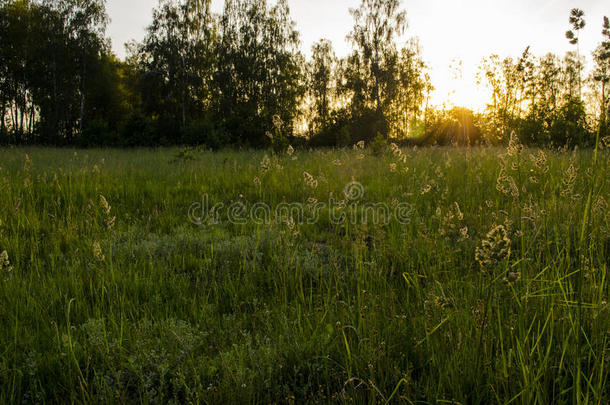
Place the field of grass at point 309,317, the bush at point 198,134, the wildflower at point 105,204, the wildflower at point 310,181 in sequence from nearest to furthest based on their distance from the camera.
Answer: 1. the field of grass at point 309,317
2. the wildflower at point 105,204
3. the wildflower at point 310,181
4. the bush at point 198,134

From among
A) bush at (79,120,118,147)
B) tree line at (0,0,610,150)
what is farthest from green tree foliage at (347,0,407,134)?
bush at (79,120,118,147)

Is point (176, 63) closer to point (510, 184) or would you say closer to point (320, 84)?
point (320, 84)

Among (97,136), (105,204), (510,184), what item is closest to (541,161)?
(510,184)

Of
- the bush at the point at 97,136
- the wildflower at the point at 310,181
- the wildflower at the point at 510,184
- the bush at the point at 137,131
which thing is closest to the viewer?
the wildflower at the point at 510,184

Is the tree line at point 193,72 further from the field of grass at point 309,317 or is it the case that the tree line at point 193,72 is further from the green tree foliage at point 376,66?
the field of grass at point 309,317

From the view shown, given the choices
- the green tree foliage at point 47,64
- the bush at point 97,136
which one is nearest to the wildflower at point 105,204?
the bush at point 97,136

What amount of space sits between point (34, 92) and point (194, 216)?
110ft

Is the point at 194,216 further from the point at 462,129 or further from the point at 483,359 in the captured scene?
the point at 462,129

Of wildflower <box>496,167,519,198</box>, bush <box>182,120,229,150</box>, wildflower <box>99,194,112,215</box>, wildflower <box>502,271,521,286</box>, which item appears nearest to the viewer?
wildflower <box>502,271,521,286</box>

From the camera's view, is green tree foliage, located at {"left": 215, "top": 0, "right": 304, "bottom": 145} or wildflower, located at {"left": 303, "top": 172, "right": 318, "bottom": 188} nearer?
wildflower, located at {"left": 303, "top": 172, "right": 318, "bottom": 188}

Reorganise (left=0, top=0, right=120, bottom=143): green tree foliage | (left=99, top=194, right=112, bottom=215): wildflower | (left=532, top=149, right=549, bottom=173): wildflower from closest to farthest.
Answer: (left=99, top=194, right=112, bottom=215): wildflower → (left=532, top=149, right=549, bottom=173): wildflower → (left=0, top=0, right=120, bottom=143): green tree foliage

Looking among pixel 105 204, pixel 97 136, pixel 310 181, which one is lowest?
pixel 105 204

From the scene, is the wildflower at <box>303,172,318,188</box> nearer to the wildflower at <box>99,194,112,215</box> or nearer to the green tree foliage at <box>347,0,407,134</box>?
the wildflower at <box>99,194,112,215</box>

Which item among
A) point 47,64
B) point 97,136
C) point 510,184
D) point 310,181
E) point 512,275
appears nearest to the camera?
point 512,275
